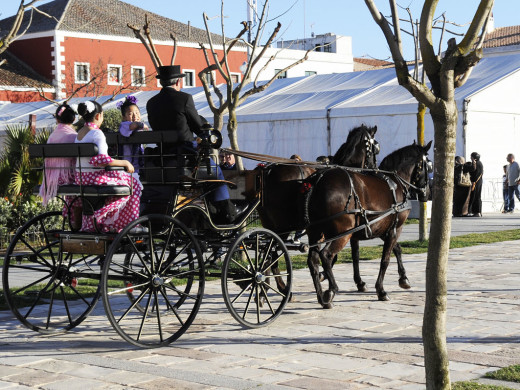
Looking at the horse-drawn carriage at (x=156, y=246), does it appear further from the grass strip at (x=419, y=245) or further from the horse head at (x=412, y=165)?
the grass strip at (x=419, y=245)

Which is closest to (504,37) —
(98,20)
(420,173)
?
(98,20)

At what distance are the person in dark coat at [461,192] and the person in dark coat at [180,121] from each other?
1492cm

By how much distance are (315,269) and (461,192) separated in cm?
1489

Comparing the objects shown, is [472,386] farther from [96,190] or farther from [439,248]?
[96,190]

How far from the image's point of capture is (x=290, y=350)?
263 inches

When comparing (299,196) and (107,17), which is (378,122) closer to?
(299,196)

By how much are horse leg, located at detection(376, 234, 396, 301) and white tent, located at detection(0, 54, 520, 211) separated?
12.1 meters

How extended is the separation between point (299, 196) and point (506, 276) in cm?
354

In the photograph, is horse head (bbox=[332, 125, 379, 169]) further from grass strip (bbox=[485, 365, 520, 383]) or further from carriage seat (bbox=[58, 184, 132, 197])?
grass strip (bbox=[485, 365, 520, 383])

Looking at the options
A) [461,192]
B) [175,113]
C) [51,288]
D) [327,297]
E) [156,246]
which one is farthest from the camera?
[461,192]

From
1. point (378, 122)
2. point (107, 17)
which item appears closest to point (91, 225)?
point (378, 122)

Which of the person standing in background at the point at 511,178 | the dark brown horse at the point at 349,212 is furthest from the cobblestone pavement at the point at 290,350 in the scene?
the person standing in background at the point at 511,178

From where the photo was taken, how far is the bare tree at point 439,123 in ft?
15.2

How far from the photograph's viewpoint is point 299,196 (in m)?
8.88
